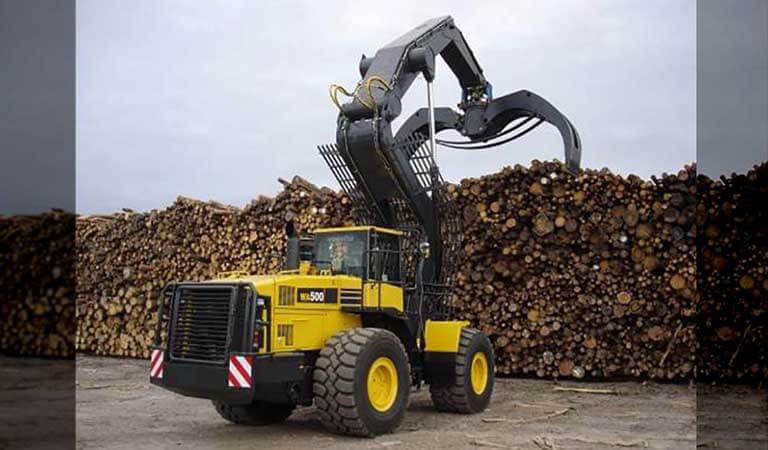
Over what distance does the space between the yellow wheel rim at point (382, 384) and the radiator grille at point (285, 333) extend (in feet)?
2.56

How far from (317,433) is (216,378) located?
3.96 ft

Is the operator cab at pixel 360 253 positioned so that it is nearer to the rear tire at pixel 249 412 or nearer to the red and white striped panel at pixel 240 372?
the rear tire at pixel 249 412

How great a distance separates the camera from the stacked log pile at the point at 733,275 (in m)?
10.2

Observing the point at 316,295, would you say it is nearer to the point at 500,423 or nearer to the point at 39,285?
the point at 500,423

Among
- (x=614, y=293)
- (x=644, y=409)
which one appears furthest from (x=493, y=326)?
(x=644, y=409)

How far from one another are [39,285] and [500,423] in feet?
15.2

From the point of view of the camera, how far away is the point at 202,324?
23.1 ft

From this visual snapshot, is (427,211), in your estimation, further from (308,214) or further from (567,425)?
(308,214)

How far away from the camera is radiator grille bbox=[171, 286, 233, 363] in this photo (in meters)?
6.88

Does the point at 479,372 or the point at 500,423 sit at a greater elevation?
the point at 479,372

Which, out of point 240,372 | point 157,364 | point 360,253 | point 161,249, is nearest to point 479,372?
point 360,253

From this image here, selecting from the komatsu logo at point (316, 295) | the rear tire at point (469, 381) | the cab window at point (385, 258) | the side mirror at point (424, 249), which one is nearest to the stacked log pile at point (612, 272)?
the rear tire at point (469, 381)

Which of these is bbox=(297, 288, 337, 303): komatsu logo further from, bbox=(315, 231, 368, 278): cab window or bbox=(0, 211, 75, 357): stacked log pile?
bbox=(0, 211, 75, 357): stacked log pile

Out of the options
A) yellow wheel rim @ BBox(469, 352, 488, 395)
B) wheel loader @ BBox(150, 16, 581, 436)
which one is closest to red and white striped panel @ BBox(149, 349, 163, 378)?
wheel loader @ BBox(150, 16, 581, 436)
